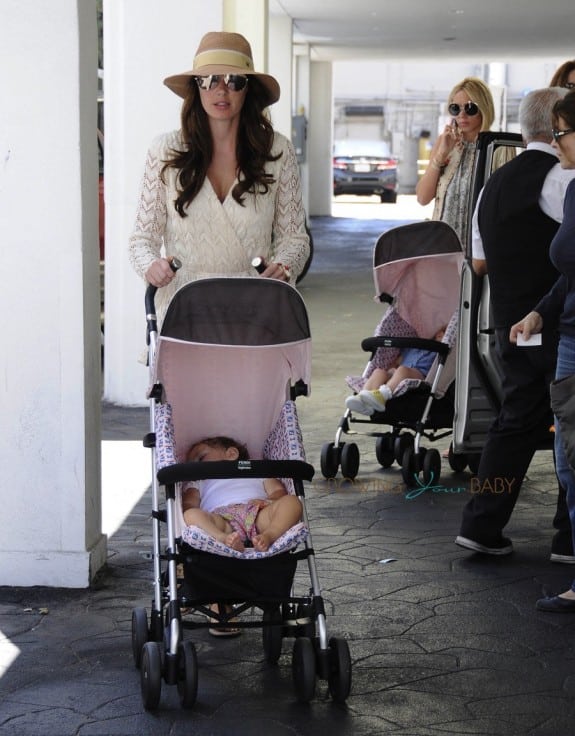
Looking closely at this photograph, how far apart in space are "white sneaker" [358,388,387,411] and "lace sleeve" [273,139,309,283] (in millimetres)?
1924

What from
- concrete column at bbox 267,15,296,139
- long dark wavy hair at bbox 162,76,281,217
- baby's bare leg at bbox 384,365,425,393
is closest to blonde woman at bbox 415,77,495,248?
baby's bare leg at bbox 384,365,425,393

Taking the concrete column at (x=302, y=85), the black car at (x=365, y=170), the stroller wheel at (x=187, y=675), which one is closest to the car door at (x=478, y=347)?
the stroller wheel at (x=187, y=675)

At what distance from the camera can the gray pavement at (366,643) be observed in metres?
3.78

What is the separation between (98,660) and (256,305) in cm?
123

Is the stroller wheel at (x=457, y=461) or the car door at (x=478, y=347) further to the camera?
the stroller wheel at (x=457, y=461)

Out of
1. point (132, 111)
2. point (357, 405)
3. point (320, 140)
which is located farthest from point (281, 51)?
point (357, 405)

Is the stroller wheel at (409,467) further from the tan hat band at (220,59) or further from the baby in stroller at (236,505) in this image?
the tan hat band at (220,59)

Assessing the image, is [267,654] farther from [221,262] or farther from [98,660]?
[221,262]

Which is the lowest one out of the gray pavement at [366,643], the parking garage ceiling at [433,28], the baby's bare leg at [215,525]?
the gray pavement at [366,643]

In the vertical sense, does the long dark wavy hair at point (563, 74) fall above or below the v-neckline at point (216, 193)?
above

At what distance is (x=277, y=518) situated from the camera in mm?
4055

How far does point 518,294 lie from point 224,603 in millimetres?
1904

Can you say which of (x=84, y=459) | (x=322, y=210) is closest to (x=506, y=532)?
(x=84, y=459)

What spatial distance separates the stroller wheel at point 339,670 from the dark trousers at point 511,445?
169 cm
